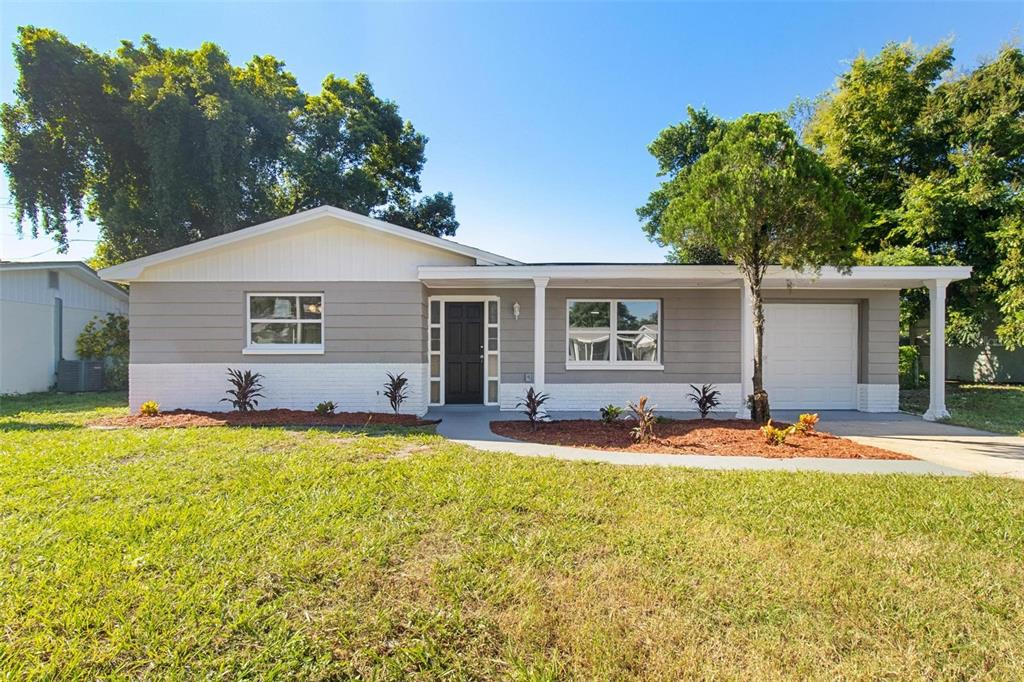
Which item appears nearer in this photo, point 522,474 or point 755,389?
point 522,474

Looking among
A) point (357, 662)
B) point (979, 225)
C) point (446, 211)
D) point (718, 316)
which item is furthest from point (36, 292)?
point (979, 225)

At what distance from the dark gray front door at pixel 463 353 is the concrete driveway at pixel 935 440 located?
235 inches

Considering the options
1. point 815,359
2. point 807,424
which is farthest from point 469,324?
point 815,359

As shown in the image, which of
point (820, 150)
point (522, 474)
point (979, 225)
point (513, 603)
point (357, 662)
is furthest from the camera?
point (820, 150)

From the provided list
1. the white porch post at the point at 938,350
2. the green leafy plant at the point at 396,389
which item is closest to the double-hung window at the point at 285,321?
the green leafy plant at the point at 396,389

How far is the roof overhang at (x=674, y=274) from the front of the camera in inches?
310

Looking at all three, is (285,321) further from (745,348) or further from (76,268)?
(76,268)

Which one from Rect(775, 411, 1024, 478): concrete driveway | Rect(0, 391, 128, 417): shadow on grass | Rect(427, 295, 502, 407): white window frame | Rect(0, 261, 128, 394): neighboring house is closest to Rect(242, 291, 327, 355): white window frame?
Rect(427, 295, 502, 407): white window frame

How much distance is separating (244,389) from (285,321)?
4.75 ft

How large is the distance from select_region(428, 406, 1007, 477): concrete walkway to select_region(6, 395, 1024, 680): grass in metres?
0.53

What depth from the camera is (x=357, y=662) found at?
1.99 meters

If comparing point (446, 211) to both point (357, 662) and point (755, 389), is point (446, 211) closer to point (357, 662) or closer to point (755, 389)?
point (755, 389)

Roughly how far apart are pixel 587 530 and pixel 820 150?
63.7ft

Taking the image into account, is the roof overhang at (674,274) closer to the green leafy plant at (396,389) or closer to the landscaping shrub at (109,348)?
the green leafy plant at (396,389)
